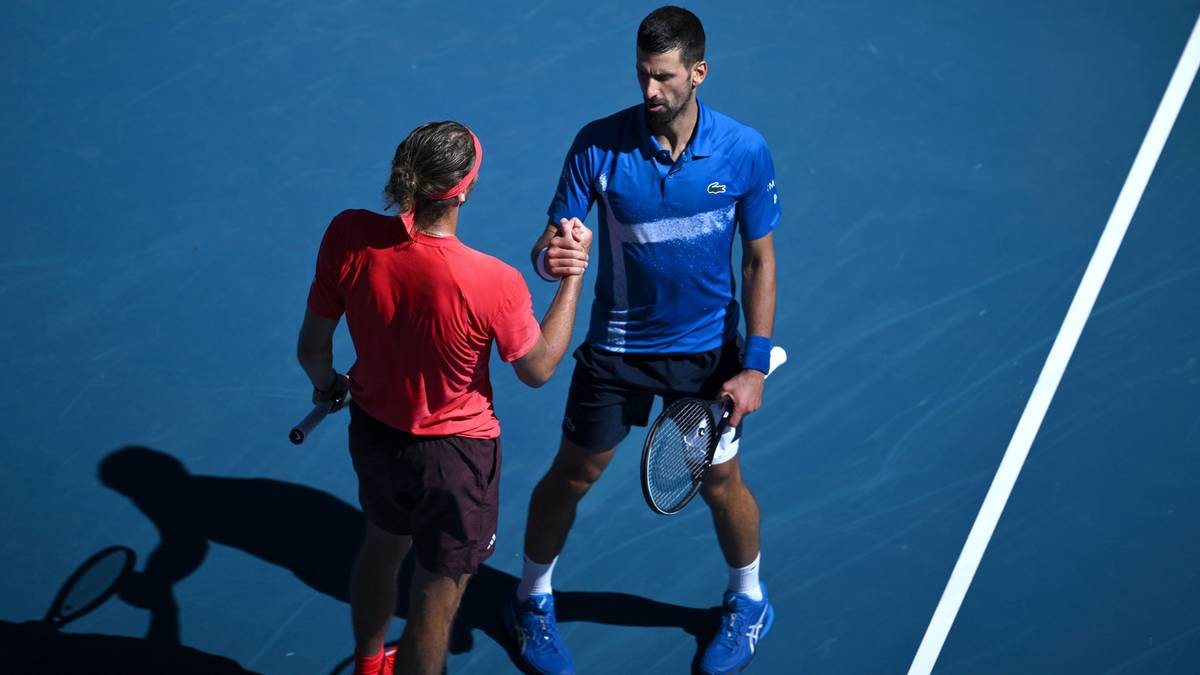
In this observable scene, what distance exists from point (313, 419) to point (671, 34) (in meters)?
1.82

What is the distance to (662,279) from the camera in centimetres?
458

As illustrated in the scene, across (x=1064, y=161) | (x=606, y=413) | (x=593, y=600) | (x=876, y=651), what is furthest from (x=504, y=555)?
(x=1064, y=161)

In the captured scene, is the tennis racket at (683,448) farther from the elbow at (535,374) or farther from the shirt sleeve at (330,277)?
the shirt sleeve at (330,277)

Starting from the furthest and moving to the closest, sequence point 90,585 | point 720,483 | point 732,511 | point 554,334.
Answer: point 90,585 < point 732,511 < point 720,483 < point 554,334

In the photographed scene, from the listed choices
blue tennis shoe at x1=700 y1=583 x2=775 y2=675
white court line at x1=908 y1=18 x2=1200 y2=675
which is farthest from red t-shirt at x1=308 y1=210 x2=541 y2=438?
white court line at x1=908 y1=18 x2=1200 y2=675

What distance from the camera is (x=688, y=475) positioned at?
469cm

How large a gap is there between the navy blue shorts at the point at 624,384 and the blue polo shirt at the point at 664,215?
0.16ft

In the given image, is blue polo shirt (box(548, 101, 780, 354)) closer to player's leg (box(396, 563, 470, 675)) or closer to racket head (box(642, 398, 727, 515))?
racket head (box(642, 398, 727, 515))

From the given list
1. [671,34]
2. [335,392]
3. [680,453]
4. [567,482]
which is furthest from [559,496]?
[671,34]

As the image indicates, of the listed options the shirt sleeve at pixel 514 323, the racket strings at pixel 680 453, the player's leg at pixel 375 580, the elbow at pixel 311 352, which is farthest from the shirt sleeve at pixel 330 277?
the racket strings at pixel 680 453

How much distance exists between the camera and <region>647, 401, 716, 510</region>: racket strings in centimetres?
460

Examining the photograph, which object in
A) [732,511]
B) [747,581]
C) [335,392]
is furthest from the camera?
[747,581]

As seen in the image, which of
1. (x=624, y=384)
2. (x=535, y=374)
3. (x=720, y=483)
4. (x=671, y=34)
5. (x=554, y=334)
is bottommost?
(x=720, y=483)

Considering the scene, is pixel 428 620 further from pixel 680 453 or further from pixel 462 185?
pixel 462 185
